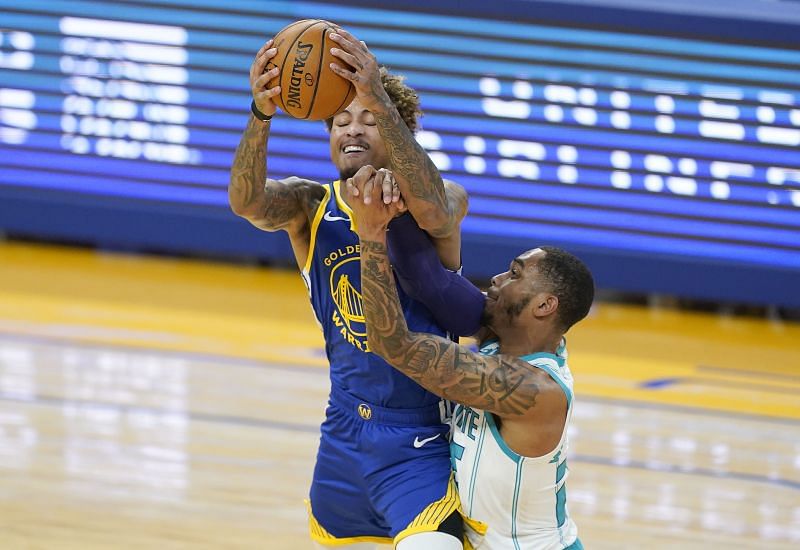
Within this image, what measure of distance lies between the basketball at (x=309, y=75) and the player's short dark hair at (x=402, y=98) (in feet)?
1.37

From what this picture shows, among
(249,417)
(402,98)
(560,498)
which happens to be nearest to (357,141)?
(402,98)

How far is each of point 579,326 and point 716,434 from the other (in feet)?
8.68

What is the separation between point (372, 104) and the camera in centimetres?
327

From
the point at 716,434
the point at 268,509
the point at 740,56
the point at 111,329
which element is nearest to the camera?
the point at 268,509

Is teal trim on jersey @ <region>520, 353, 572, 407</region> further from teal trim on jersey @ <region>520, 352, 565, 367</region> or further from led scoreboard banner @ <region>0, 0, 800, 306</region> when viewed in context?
led scoreboard banner @ <region>0, 0, 800, 306</region>

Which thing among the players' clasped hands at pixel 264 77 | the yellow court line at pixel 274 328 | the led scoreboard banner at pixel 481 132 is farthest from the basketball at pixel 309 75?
the led scoreboard banner at pixel 481 132

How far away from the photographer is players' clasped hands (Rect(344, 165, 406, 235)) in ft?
10.6

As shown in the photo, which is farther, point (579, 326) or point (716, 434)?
point (579, 326)

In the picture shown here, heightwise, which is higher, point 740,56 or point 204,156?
point 740,56

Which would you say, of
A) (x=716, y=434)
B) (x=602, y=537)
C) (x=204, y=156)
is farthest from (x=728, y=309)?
(x=602, y=537)

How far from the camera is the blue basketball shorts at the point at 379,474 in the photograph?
361 cm

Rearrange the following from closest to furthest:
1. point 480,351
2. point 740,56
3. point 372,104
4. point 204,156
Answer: point 372,104, point 480,351, point 740,56, point 204,156

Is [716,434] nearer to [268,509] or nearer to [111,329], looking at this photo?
[268,509]

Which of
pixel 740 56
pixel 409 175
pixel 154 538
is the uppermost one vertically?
pixel 740 56
